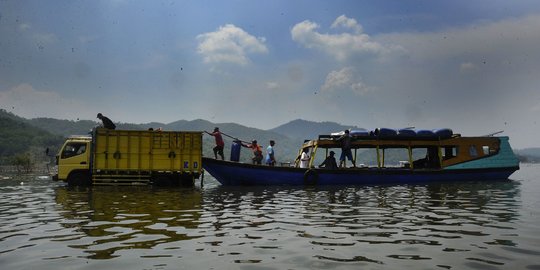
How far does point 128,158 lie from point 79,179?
2706mm

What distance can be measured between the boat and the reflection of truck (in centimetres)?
147

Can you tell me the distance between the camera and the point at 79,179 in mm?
21094

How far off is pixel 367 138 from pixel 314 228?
15722 millimetres

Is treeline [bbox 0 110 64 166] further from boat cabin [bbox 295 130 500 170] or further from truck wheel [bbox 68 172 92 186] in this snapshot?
boat cabin [bbox 295 130 500 170]

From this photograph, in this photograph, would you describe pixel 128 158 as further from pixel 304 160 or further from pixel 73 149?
pixel 304 160

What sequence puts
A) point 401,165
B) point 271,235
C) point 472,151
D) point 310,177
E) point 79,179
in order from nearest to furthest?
point 271,235 < point 79,179 < point 310,177 < point 472,151 < point 401,165

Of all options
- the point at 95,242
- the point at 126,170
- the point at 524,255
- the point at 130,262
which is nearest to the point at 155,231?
the point at 95,242

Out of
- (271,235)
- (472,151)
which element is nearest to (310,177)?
(472,151)

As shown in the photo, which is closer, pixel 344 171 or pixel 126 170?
pixel 126 170

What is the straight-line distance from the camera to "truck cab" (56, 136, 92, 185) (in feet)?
69.2

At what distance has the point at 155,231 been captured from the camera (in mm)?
8727

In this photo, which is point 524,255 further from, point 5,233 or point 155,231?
point 5,233

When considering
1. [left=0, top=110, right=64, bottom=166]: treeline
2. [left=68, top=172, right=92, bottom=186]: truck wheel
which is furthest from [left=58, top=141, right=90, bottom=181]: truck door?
[left=0, top=110, right=64, bottom=166]: treeline

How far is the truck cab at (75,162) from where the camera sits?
2109 cm
